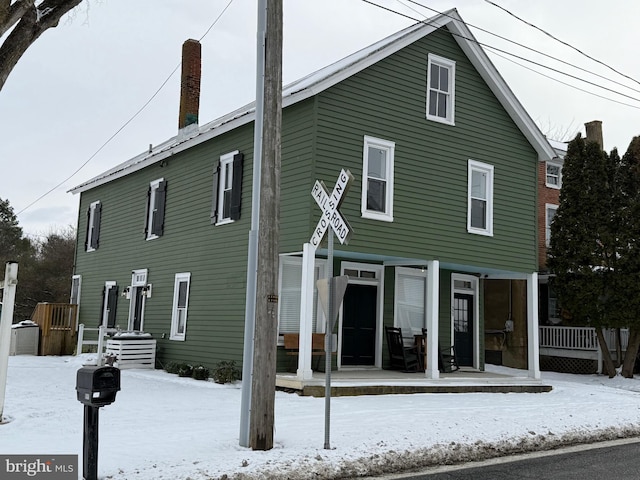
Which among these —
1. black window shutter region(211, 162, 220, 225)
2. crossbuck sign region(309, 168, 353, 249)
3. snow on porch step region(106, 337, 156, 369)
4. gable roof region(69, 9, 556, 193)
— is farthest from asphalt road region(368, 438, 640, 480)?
snow on porch step region(106, 337, 156, 369)

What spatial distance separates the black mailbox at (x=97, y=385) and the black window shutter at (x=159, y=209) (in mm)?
13044

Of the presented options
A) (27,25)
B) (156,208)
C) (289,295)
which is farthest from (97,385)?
(156,208)

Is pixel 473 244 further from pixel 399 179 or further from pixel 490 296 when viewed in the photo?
pixel 490 296

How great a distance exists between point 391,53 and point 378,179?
2.94m

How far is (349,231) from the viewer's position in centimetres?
749

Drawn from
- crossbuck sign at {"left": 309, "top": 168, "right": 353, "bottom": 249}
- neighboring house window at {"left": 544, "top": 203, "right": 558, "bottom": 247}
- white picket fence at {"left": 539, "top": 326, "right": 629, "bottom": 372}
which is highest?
neighboring house window at {"left": 544, "top": 203, "right": 558, "bottom": 247}

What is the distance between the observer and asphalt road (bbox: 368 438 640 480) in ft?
23.9

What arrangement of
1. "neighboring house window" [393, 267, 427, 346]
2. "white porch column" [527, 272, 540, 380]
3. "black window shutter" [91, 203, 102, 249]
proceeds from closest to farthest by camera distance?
"neighboring house window" [393, 267, 427, 346] → "white porch column" [527, 272, 540, 380] → "black window shutter" [91, 203, 102, 249]

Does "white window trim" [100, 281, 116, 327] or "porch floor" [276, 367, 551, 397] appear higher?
"white window trim" [100, 281, 116, 327]

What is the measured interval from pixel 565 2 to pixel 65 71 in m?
11.8

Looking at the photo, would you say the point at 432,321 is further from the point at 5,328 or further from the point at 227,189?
the point at 5,328

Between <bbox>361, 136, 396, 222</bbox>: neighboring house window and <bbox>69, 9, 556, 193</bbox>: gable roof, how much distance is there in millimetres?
1629

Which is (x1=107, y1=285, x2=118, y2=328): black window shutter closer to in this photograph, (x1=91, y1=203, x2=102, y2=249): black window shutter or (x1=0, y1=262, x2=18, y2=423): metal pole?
(x1=91, y1=203, x2=102, y2=249): black window shutter

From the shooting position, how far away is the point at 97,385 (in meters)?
6.16
